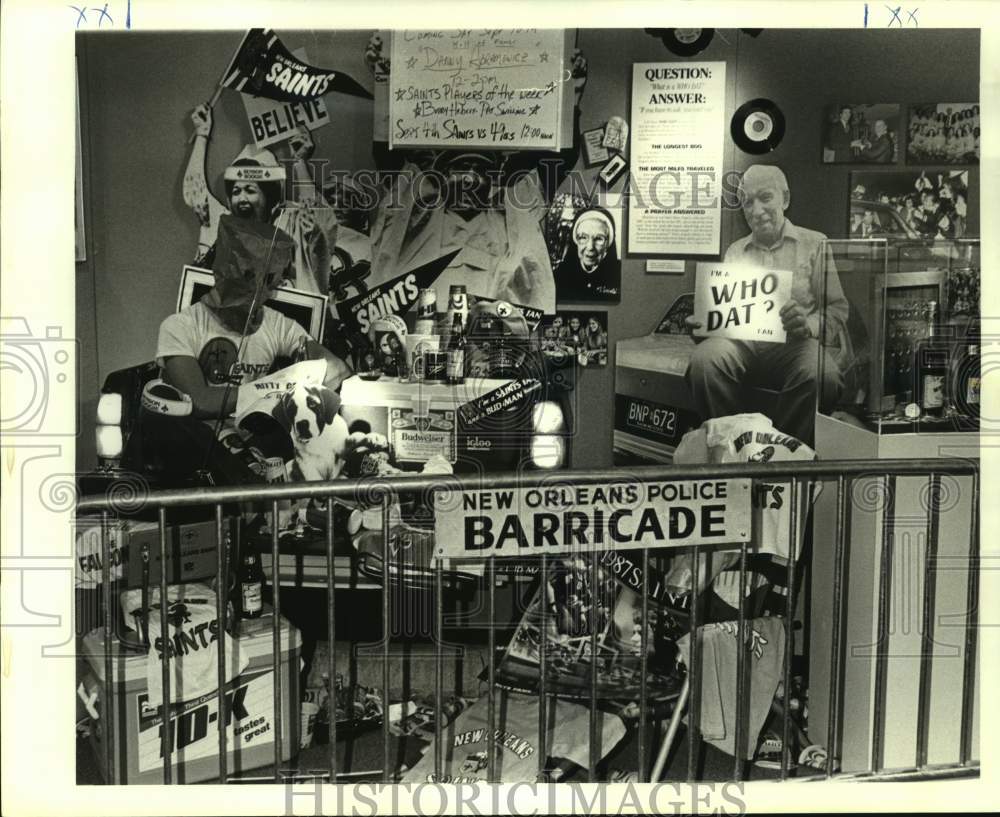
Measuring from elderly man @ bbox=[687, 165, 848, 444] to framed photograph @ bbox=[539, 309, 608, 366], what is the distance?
0.84ft

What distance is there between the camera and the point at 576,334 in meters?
3.19

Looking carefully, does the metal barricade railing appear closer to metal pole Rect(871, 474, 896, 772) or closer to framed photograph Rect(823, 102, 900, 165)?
metal pole Rect(871, 474, 896, 772)

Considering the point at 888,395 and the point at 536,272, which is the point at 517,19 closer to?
the point at 536,272

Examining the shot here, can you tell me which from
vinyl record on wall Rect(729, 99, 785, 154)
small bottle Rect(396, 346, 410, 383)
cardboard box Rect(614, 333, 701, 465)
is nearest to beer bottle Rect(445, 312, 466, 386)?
small bottle Rect(396, 346, 410, 383)

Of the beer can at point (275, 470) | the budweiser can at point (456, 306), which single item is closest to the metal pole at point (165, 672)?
the beer can at point (275, 470)

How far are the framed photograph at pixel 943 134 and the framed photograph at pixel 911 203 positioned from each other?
41 millimetres

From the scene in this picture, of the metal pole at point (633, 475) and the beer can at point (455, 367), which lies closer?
the metal pole at point (633, 475)

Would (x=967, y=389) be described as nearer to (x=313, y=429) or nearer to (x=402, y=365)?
(x=402, y=365)

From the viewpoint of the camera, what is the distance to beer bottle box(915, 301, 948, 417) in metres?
2.99

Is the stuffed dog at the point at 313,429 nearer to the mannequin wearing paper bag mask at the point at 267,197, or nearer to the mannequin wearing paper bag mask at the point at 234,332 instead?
the mannequin wearing paper bag mask at the point at 234,332

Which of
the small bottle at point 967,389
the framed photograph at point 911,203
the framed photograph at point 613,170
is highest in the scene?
the framed photograph at point 613,170

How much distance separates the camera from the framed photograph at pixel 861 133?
3102 millimetres

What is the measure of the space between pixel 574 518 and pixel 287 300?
41.3 inches

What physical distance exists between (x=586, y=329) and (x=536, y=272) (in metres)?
0.21
